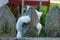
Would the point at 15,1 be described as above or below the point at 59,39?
above

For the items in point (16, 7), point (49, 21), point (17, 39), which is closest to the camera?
point (17, 39)

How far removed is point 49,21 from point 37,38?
18 cm

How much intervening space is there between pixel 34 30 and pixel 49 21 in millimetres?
143

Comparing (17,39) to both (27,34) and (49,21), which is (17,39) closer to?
(27,34)

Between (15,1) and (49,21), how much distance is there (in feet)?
4.09

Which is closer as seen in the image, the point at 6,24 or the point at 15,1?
the point at 6,24

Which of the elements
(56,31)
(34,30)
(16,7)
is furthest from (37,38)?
(16,7)

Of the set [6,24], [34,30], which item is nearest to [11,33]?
[6,24]

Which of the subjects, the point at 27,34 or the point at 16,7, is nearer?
the point at 27,34

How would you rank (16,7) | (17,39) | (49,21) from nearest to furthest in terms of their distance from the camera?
(17,39) → (49,21) → (16,7)

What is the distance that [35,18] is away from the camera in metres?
1.35

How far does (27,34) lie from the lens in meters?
1.36

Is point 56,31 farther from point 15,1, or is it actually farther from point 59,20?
point 15,1

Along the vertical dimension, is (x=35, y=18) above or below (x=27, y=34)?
above
